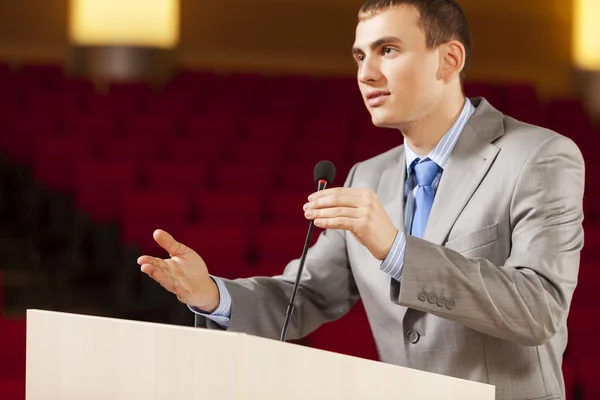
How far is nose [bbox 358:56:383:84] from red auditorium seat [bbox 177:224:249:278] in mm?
947

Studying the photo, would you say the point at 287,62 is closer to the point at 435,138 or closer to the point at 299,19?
the point at 299,19

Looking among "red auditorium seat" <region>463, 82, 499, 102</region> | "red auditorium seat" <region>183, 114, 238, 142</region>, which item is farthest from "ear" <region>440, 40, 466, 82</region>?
"red auditorium seat" <region>463, 82, 499, 102</region>

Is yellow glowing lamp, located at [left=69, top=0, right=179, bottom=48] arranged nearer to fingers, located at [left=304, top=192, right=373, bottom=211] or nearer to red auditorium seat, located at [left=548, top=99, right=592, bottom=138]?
red auditorium seat, located at [left=548, top=99, right=592, bottom=138]

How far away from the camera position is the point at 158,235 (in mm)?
611

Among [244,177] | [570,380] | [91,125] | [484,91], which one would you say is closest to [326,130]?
[244,177]

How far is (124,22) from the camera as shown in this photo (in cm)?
335

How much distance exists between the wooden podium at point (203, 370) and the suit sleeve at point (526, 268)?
0.33ft

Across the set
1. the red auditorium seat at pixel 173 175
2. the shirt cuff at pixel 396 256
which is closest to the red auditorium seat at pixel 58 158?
the red auditorium seat at pixel 173 175

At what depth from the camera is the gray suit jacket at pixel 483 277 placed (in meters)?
0.59

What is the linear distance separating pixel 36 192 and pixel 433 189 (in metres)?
1.42

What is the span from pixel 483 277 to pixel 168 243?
8.5 inches

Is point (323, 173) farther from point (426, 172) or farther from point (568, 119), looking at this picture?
point (568, 119)

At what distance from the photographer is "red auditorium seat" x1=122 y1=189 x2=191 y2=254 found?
1.69 meters

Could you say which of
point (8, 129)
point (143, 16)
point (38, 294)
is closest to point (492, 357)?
point (38, 294)
